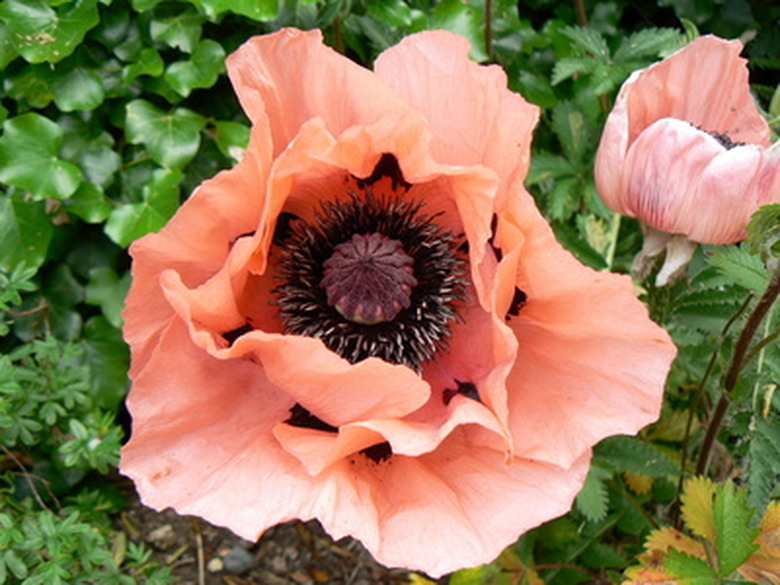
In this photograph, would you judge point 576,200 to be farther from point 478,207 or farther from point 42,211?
point 42,211

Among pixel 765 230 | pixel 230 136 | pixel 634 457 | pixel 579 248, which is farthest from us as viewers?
pixel 230 136

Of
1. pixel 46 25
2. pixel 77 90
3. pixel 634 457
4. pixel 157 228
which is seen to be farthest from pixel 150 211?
pixel 634 457

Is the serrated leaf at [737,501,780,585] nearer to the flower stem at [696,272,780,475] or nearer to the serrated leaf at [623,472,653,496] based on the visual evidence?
the flower stem at [696,272,780,475]

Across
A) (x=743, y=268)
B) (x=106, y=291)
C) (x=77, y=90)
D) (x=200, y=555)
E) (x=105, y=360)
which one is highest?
(x=743, y=268)

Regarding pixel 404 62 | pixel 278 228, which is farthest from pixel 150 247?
pixel 404 62

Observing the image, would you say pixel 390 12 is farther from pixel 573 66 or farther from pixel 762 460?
pixel 762 460

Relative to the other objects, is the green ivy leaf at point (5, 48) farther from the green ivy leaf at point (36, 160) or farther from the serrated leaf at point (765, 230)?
the serrated leaf at point (765, 230)

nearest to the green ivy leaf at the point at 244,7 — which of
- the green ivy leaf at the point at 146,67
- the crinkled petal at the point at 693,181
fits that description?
the green ivy leaf at the point at 146,67

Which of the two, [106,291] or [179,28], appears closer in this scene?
[179,28]
